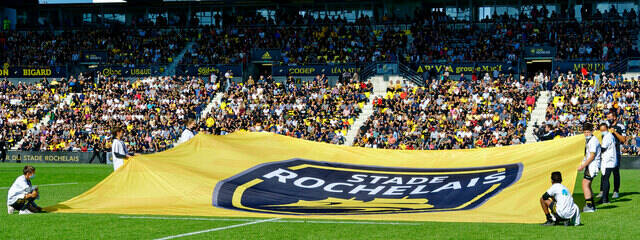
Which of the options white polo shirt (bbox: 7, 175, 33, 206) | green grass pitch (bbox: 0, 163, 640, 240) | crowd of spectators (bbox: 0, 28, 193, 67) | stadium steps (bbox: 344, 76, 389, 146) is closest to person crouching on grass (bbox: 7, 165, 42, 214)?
white polo shirt (bbox: 7, 175, 33, 206)

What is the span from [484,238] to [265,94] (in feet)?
103

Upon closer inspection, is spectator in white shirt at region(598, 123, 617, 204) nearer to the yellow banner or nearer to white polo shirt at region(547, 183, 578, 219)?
the yellow banner

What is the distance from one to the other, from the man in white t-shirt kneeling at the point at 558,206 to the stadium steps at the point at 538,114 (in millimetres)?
22517

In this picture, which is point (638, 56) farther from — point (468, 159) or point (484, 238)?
point (484, 238)

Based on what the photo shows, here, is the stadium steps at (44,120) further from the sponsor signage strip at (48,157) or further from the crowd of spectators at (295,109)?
the crowd of spectators at (295,109)

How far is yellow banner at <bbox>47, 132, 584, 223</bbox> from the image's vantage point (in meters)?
10.9

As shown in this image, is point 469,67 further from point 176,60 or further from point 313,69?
point 176,60

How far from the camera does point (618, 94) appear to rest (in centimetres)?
3322

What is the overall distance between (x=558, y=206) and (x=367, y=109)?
2785cm

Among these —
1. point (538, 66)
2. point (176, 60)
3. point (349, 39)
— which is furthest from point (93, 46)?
point (538, 66)

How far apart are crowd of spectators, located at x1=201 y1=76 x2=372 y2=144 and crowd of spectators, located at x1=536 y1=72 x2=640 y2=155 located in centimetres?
959

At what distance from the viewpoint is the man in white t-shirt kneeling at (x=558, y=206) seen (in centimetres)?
980

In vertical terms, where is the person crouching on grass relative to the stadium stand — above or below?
below

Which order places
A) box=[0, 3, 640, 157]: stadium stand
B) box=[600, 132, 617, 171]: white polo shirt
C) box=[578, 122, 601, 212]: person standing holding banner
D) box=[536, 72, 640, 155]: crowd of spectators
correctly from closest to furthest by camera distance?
box=[578, 122, 601, 212]: person standing holding banner
box=[600, 132, 617, 171]: white polo shirt
box=[536, 72, 640, 155]: crowd of spectators
box=[0, 3, 640, 157]: stadium stand
